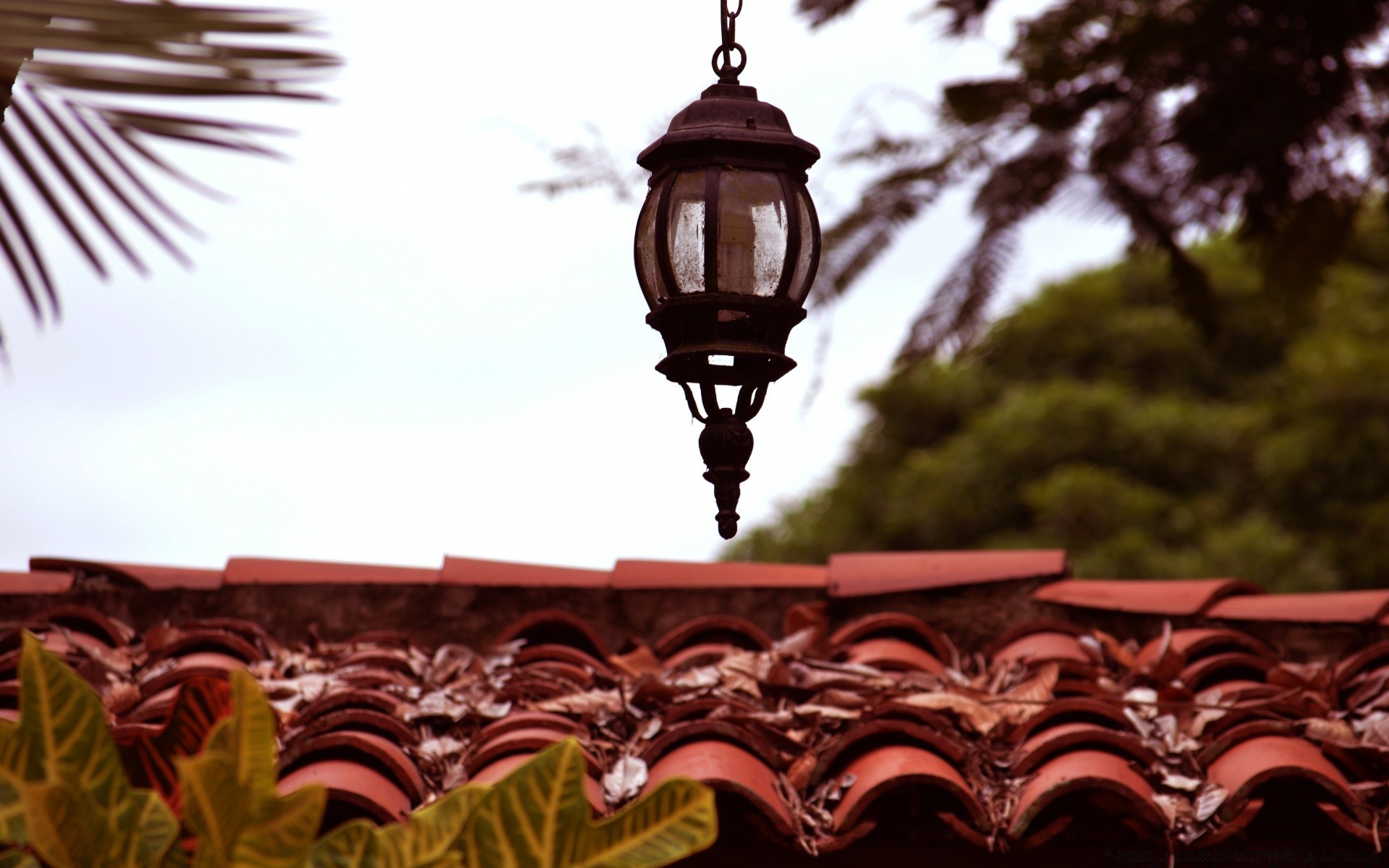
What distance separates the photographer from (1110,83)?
6324mm

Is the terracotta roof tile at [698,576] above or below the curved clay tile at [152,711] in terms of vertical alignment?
above

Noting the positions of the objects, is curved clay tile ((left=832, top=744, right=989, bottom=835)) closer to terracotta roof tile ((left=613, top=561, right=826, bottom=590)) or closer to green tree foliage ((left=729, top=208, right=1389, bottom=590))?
terracotta roof tile ((left=613, top=561, right=826, bottom=590))

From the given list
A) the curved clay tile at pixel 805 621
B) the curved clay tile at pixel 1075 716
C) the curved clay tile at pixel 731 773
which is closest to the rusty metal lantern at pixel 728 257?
the curved clay tile at pixel 731 773

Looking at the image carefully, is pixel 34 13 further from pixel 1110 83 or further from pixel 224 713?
pixel 1110 83

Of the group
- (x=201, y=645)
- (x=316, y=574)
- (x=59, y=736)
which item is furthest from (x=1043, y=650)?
(x=59, y=736)

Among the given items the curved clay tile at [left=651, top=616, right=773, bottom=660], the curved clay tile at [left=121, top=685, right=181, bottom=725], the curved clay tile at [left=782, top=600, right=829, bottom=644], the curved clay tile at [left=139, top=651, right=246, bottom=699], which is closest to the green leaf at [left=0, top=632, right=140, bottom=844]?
the curved clay tile at [left=121, top=685, right=181, bottom=725]

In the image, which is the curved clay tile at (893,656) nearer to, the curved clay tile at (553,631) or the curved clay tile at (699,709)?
the curved clay tile at (699,709)

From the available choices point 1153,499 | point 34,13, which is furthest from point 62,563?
point 1153,499

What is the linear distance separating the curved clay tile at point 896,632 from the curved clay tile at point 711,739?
0.94 metres

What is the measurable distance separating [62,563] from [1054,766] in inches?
116

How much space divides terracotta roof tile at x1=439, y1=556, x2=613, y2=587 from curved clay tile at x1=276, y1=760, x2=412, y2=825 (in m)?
1.34

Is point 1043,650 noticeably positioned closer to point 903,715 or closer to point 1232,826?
point 903,715

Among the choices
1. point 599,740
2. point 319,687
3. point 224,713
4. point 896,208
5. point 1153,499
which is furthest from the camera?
point 1153,499

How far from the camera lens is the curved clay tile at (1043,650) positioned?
3947 millimetres
